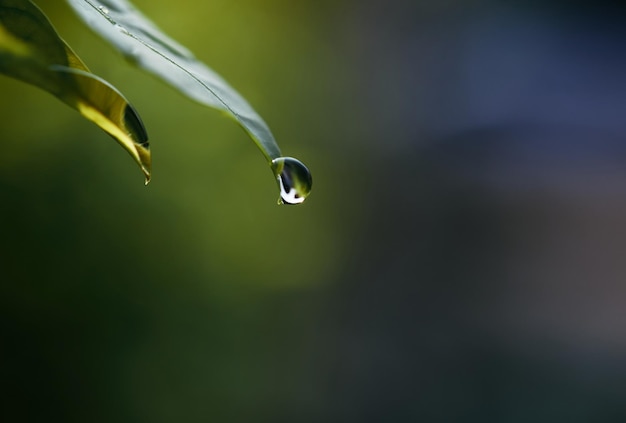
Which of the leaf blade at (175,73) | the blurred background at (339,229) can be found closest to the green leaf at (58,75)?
the leaf blade at (175,73)

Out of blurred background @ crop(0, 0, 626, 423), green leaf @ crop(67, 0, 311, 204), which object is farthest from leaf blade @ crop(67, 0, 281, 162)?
blurred background @ crop(0, 0, 626, 423)

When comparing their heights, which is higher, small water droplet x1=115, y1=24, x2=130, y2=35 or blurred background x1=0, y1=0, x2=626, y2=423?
blurred background x1=0, y1=0, x2=626, y2=423

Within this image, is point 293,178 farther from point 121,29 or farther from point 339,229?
point 339,229

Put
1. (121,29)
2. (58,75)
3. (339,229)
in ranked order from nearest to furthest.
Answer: (58,75), (121,29), (339,229)

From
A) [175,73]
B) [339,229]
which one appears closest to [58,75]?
[175,73]

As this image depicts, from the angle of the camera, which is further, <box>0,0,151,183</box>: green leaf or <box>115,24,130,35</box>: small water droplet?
<box>115,24,130,35</box>: small water droplet

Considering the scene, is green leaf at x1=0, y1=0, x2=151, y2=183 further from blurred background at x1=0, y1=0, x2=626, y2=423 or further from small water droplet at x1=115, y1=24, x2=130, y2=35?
blurred background at x1=0, y1=0, x2=626, y2=423

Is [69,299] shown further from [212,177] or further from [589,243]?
[589,243]
